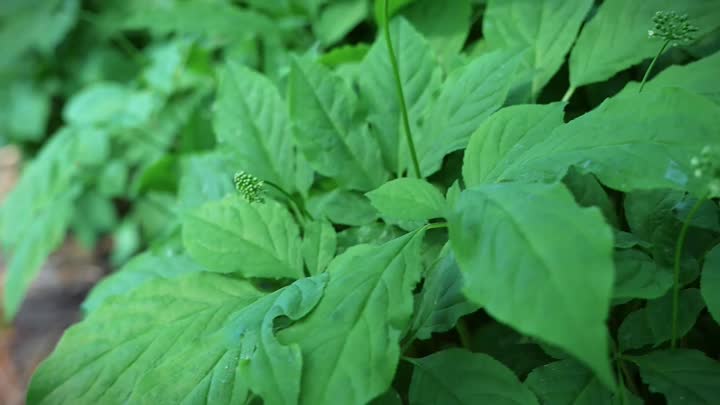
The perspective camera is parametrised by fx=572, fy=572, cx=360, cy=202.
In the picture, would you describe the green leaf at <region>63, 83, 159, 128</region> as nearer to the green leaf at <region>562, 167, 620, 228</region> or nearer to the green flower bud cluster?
the green leaf at <region>562, 167, 620, 228</region>

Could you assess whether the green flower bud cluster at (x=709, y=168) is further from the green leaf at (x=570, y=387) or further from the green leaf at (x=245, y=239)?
the green leaf at (x=245, y=239)

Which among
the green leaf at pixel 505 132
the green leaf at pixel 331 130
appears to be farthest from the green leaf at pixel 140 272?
the green leaf at pixel 505 132

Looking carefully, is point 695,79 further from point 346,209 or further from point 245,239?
point 245,239

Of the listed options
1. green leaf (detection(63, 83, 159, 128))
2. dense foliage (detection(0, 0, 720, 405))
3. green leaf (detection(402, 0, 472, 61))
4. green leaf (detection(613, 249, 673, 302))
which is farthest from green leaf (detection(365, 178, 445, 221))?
green leaf (detection(63, 83, 159, 128))

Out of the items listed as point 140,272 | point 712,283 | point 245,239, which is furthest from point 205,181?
point 712,283

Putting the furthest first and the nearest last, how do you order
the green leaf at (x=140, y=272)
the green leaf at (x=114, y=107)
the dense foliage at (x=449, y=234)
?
the green leaf at (x=114, y=107) → the green leaf at (x=140, y=272) → the dense foliage at (x=449, y=234)

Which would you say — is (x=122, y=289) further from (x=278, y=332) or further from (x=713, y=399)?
(x=713, y=399)

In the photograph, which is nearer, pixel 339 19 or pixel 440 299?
pixel 440 299
